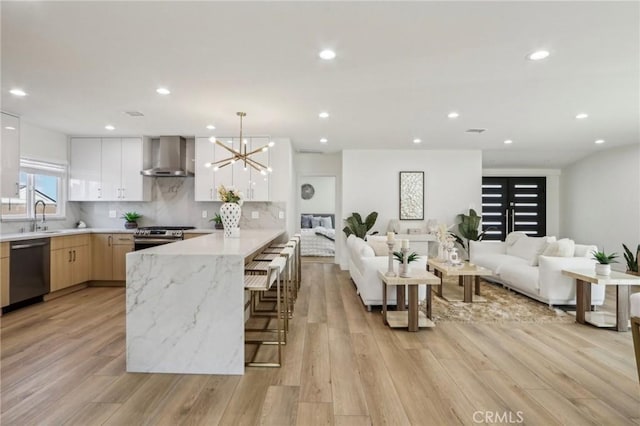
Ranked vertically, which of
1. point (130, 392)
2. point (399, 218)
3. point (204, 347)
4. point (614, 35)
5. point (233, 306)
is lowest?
point (130, 392)

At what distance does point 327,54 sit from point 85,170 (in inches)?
201

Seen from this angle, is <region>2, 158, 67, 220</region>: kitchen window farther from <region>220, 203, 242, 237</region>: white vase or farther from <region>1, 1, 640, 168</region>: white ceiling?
<region>220, 203, 242, 237</region>: white vase

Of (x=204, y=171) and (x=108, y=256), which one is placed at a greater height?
(x=204, y=171)

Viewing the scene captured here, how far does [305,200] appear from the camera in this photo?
11.1m

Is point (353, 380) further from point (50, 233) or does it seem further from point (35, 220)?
point (35, 220)

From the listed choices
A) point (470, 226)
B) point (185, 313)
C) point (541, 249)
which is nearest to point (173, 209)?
point (185, 313)

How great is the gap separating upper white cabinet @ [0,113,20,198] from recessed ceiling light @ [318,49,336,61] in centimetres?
427

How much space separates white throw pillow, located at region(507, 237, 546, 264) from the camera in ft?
16.8

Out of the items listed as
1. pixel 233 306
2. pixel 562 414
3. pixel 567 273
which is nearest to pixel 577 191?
pixel 567 273

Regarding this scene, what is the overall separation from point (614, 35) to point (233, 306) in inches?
136

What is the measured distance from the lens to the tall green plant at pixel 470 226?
269 inches

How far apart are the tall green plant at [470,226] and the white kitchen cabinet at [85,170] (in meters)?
6.87

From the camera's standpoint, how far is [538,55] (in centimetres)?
275

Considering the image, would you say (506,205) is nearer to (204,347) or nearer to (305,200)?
(305,200)
